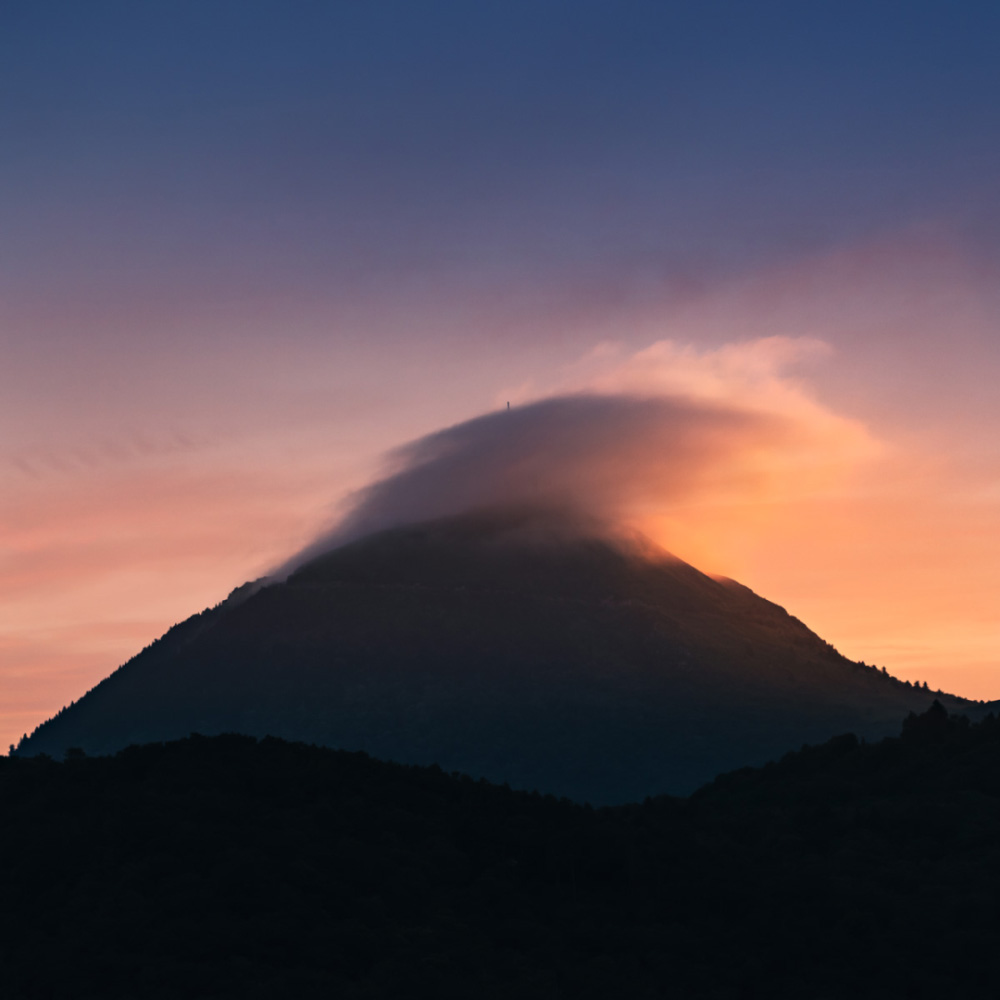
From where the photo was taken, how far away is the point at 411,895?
A: 7325cm

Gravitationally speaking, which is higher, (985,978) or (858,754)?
(858,754)

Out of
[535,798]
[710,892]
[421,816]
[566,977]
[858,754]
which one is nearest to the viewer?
[566,977]

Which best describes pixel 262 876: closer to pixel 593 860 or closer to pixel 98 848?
pixel 98 848

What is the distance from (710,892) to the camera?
77.9 metres

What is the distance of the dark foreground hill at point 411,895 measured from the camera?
64125 millimetres

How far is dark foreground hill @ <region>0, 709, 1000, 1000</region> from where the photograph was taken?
210 ft

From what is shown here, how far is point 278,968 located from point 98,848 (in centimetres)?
1557

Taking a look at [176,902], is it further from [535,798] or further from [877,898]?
[877,898]

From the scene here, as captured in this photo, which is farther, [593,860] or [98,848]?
[593,860]

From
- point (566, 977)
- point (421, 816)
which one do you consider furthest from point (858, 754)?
point (566, 977)

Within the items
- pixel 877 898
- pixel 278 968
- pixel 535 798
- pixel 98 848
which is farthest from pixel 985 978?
pixel 98 848

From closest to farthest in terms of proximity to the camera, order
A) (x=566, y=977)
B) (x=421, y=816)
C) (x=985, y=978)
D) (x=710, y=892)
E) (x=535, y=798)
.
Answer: (x=566, y=977) < (x=985, y=978) < (x=710, y=892) < (x=421, y=816) < (x=535, y=798)

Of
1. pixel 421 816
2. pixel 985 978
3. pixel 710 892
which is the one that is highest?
pixel 421 816

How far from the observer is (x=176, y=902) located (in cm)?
6781
